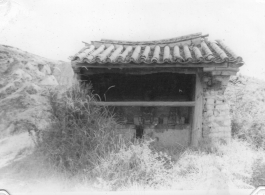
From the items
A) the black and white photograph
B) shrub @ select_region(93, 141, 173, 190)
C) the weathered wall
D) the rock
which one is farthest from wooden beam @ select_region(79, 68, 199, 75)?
the rock

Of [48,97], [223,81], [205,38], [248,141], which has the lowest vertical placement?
[248,141]

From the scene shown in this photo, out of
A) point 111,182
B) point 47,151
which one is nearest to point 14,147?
point 47,151

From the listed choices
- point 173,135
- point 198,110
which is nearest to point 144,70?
point 198,110

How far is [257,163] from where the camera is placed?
4.59m

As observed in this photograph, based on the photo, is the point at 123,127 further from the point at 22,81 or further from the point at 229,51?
the point at 22,81

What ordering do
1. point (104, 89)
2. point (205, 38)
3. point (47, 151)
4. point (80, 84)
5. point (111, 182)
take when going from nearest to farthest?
point (111, 182) < point (47, 151) < point (80, 84) < point (205, 38) < point (104, 89)

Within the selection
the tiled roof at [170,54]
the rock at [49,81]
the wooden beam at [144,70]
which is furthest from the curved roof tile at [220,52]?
the rock at [49,81]

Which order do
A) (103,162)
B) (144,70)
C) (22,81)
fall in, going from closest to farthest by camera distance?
(103,162) < (144,70) < (22,81)

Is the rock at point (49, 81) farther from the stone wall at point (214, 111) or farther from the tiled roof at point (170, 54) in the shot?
the stone wall at point (214, 111)

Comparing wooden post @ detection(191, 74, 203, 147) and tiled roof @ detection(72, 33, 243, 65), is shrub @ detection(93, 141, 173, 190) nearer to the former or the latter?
wooden post @ detection(191, 74, 203, 147)

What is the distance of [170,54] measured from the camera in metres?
5.01

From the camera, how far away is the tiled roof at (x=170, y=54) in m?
4.50

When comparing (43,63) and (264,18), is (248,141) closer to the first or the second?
(264,18)

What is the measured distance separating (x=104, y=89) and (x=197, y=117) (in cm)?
312
